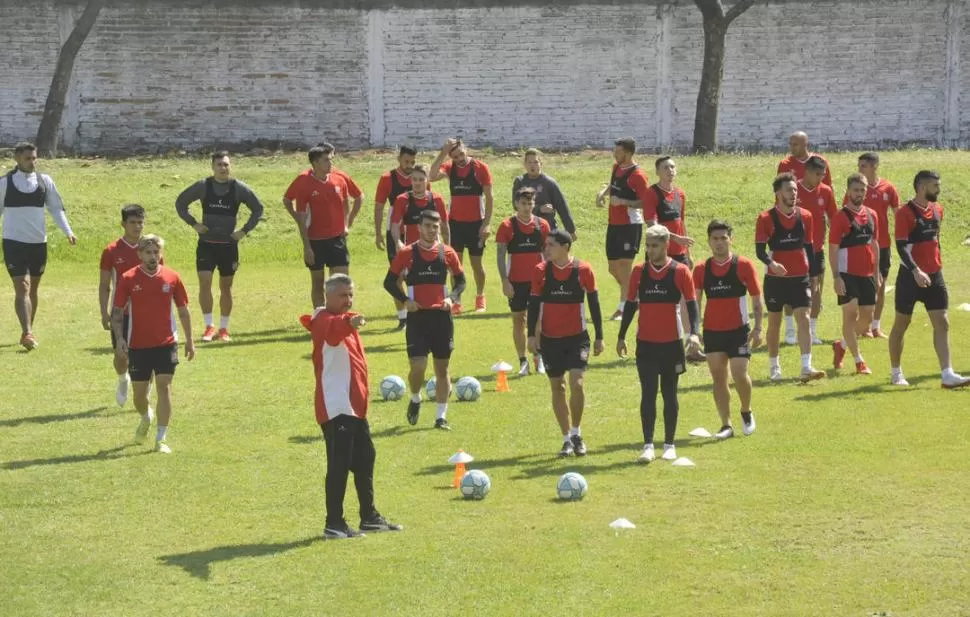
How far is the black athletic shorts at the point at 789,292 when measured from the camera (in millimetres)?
19375

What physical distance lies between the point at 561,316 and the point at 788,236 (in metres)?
4.48

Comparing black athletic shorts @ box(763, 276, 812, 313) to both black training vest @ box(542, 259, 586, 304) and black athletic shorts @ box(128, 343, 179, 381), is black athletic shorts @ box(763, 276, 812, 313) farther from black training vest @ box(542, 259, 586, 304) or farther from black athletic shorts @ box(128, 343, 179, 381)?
black athletic shorts @ box(128, 343, 179, 381)

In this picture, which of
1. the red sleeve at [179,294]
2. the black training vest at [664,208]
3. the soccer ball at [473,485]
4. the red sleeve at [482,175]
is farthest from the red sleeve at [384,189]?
the soccer ball at [473,485]

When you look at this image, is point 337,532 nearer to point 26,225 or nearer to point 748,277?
point 748,277

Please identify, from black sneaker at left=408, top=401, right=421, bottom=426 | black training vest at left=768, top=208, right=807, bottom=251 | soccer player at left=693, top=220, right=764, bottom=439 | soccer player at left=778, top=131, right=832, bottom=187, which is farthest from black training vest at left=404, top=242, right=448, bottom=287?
soccer player at left=778, top=131, right=832, bottom=187

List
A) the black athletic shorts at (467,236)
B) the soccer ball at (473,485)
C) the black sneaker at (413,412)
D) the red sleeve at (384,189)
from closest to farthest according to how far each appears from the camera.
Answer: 1. the soccer ball at (473,485)
2. the black sneaker at (413,412)
3. the red sleeve at (384,189)
4. the black athletic shorts at (467,236)

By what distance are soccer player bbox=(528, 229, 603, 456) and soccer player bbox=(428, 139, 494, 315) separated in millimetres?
7365

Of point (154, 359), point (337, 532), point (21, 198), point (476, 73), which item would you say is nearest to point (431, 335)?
point (154, 359)

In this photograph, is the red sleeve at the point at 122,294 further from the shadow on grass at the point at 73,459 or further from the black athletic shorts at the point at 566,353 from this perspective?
the black athletic shorts at the point at 566,353

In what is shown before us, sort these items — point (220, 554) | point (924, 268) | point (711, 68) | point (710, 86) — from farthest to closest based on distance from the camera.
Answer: point (710, 86), point (711, 68), point (924, 268), point (220, 554)

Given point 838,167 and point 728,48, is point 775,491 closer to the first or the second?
point 838,167

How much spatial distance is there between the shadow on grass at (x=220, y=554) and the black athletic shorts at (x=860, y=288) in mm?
8892

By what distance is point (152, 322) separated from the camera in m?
16.6

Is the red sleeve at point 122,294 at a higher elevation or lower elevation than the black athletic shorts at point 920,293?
higher
